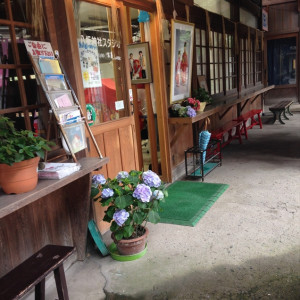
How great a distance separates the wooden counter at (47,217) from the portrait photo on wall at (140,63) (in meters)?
2.23

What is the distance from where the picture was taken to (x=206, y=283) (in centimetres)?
252

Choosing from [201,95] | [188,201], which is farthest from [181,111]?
[188,201]

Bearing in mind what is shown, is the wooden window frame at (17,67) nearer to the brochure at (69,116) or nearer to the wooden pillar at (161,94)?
the brochure at (69,116)

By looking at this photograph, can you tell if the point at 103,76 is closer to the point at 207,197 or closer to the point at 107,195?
the point at 107,195

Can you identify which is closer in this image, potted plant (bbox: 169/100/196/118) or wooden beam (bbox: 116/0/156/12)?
wooden beam (bbox: 116/0/156/12)

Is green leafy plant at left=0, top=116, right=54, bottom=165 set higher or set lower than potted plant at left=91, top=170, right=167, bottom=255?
higher

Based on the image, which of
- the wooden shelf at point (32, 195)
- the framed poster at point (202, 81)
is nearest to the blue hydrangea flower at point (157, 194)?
the wooden shelf at point (32, 195)

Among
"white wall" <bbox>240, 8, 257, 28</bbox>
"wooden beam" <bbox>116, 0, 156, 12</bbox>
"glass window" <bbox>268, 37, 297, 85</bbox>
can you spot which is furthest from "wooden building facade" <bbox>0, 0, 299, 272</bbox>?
"glass window" <bbox>268, 37, 297, 85</bbox>

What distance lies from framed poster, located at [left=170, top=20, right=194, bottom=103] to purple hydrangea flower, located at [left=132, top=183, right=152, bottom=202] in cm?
233

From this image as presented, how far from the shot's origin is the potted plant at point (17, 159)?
1.83m

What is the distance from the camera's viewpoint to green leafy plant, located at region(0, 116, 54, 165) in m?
1.81

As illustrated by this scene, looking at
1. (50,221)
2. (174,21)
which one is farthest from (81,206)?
(174,21)

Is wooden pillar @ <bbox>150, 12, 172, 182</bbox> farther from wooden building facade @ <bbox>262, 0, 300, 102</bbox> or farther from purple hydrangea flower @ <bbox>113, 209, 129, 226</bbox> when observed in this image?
wooden building facade @ <bbox>262, 0, 300, 102</bbox>

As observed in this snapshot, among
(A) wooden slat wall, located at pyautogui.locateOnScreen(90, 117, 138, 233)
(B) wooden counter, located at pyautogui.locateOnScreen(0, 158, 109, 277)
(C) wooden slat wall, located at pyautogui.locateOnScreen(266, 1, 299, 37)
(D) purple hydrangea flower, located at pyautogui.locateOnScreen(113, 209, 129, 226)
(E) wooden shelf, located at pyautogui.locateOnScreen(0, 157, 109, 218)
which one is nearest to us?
(E) wooden shelf, located at pyautogui.locateOnScreen(0, 157, 109, 218)
